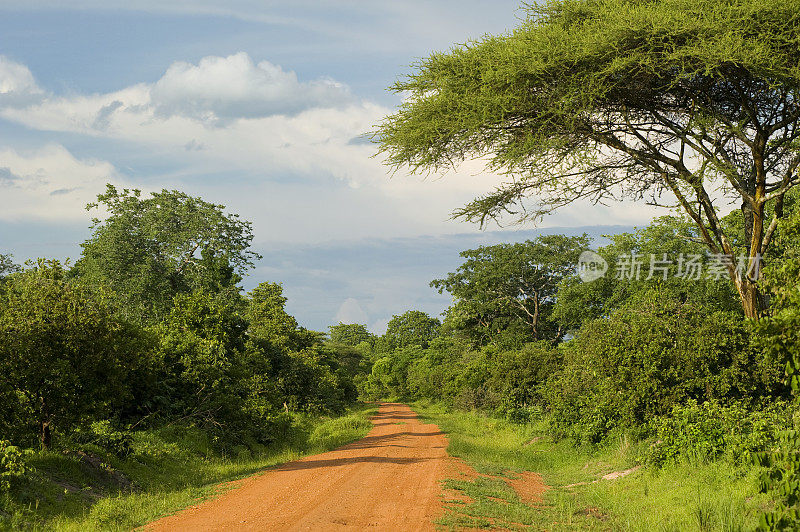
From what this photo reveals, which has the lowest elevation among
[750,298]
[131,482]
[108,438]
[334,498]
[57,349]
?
[131,482]

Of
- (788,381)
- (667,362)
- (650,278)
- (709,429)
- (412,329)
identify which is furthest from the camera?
(412,329)

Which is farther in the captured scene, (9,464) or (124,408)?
(124,408)

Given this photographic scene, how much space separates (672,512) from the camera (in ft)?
32.1

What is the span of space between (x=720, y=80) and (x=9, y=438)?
15269mm

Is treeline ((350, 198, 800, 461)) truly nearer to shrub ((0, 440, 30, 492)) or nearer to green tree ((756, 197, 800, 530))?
green tree ((756, 197, 800, 530))

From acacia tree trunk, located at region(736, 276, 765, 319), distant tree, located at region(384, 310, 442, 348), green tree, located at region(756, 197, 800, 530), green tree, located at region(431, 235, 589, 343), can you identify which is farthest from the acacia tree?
distant tree, located at region(384, 310, 442, 348)

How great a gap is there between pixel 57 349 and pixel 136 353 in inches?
66.2

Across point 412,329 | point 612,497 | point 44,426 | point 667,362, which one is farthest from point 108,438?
point 412,329

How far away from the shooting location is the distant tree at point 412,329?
102 m

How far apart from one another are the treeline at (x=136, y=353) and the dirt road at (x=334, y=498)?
10.8 feet

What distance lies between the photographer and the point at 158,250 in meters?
35.0

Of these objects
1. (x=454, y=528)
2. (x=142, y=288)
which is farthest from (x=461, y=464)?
(x=142, y=288)

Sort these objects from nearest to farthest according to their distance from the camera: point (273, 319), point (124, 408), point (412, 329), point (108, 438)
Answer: point (108, 438) → point (124, 408) → point (273, 319) → point (412, 329)

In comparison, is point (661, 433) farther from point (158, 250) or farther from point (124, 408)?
point (158, 250)
